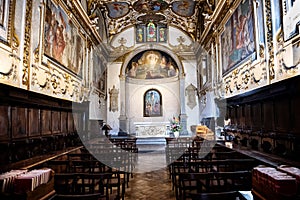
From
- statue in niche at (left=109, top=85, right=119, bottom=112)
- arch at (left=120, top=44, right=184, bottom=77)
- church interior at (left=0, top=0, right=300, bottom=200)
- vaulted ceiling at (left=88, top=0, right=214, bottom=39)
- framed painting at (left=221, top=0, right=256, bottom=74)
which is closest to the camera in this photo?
church interior at (left=0, top=0, right=300, bottom=200)

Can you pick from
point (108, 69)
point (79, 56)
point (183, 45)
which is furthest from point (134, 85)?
point (79, 56)

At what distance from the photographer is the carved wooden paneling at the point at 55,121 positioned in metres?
7.57

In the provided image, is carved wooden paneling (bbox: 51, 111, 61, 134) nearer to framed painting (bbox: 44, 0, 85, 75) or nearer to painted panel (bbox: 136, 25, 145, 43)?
framed painting (bbox: 44, 0, 85, 75)

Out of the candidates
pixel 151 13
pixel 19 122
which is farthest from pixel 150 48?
pixel 19 122

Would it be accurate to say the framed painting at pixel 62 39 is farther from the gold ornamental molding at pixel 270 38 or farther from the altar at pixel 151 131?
the altar at pixel 151 131

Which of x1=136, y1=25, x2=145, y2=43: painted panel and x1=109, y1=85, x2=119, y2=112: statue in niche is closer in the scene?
x1=109, y1=85, x2=119, y2=112: statue in niche

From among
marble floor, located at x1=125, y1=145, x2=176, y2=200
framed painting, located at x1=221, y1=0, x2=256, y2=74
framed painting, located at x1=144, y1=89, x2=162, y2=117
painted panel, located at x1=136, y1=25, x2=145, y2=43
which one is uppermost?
painted panel, located at x1=136, y1=25, x2=145, y2=43

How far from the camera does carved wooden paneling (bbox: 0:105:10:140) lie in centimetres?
478

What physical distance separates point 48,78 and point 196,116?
37.9 feet

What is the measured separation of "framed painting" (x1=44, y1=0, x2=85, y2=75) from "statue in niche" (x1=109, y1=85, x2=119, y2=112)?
586 centimetres

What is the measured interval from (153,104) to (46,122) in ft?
37.4

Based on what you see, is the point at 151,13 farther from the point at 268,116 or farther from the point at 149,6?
the point at 268,116

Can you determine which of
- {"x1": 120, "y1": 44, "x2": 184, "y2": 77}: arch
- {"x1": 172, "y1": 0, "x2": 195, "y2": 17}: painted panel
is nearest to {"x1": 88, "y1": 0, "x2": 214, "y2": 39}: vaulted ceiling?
{"x1": 172, "y1": 0, "x2": 195, "y2": 17}: painted panel

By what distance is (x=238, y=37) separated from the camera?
323 inches
